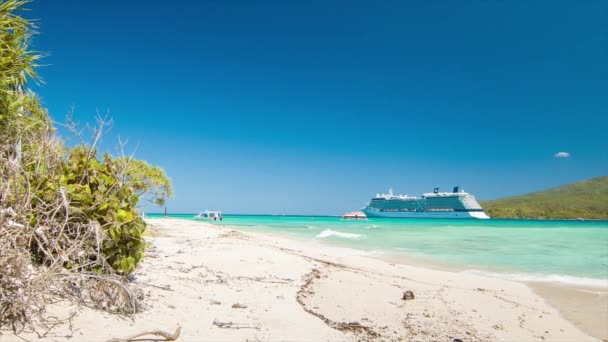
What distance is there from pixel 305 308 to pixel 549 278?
1001cm

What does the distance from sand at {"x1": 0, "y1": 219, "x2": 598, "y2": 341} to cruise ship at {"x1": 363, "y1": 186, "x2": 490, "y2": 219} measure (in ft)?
296

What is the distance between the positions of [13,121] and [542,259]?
1919 centimetres

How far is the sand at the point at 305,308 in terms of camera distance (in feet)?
11.8

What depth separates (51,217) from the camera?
331cm

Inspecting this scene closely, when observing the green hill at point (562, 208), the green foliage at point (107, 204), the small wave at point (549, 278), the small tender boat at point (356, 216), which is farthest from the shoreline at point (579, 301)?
the green hill at point (562, 208)

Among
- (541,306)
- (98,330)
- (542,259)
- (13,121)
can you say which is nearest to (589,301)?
(541,306)

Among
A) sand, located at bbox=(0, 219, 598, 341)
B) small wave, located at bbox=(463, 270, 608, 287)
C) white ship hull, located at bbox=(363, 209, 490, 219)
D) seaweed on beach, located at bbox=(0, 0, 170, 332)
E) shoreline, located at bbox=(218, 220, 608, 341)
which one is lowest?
shoreline, located at bbox=(218, 220, 608, 341)

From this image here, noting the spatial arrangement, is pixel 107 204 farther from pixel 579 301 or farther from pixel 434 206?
pixel 434 206

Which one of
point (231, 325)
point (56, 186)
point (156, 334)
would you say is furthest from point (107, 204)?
point (231, 325)

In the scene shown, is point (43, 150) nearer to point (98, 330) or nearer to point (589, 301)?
point (98, 330)

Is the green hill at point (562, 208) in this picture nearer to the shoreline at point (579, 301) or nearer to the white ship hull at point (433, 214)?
the white ship hull at point (433, 214)

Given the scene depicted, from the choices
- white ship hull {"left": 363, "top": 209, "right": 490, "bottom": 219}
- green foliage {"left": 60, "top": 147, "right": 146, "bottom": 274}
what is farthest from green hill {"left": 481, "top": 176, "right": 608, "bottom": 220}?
green foliage {"left": 60, "top": 147, "right": 146, "bottom": 274}

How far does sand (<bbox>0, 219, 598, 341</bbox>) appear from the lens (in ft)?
11.8

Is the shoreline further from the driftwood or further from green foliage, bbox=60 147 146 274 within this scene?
green foliage, bbox=60 147 146 274
